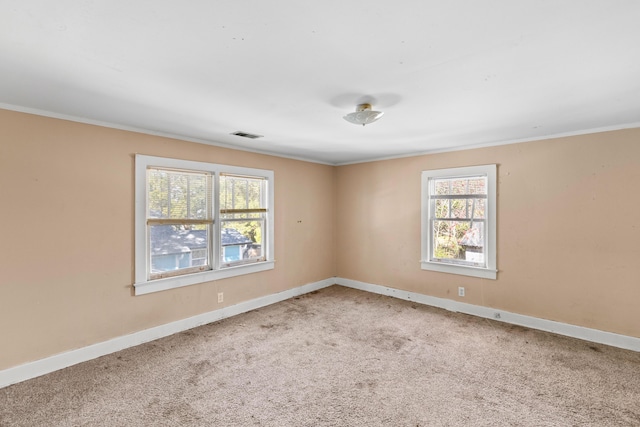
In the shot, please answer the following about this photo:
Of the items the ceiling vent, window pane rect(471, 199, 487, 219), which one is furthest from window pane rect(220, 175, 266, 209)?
window pane rect(471, 199, 487, 219)

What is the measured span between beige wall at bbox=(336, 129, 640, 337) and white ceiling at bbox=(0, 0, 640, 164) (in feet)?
1.70

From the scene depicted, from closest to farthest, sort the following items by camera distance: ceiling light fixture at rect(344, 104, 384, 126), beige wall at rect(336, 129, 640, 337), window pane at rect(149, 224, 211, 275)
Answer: ceiling light fixture at rect(344, 104, 384, 126)
beige wall at rect(336, 129, 640, 337)
window pane at rect(149, 224, 211, 275)

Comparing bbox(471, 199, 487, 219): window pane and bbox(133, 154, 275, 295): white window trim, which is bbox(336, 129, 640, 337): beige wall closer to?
bbox(471, 199, 487, 219): window pane

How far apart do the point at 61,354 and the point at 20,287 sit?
71 centimetres

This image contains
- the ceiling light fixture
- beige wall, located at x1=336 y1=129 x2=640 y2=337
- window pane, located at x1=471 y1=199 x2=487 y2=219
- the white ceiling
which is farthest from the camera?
window pane, located at x1=471 y1=199 x2=487 y2=219

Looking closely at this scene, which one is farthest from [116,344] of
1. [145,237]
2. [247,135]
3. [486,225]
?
[486,225]

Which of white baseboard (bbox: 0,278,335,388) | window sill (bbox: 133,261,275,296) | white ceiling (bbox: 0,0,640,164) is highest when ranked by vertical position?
white ceiling (bbox: 0,0,640,164)

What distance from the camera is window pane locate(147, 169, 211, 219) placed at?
11.1 feet

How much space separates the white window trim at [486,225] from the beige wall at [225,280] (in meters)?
0.09

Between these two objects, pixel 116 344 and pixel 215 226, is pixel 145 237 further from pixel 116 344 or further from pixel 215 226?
pixel 116 344

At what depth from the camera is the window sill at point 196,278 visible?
10.8 feet

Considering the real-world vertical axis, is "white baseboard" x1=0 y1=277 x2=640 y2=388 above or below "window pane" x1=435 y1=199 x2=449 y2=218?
below

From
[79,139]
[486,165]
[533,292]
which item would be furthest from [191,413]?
[486,165]

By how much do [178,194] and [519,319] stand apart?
444 centimetres
